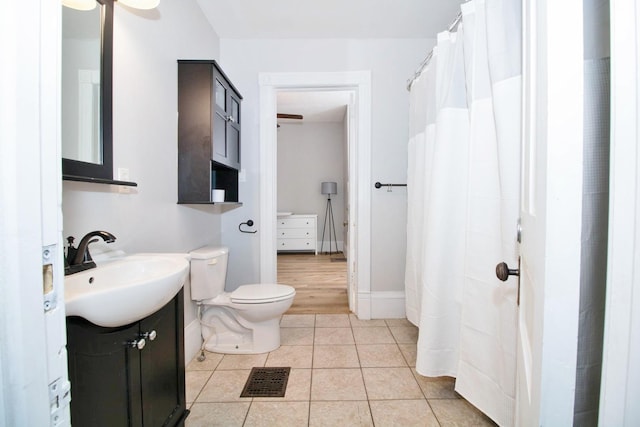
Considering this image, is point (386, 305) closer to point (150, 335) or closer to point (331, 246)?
point (150, 335)

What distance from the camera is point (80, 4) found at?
41.5 inches

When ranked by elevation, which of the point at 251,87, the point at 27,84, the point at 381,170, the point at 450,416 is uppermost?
the point at 251,87

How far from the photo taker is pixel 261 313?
1.90m

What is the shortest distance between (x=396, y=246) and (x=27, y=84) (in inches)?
97.0

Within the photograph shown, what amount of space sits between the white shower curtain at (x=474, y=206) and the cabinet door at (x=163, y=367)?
3.72ft

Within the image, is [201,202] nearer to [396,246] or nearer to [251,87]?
[251,87]

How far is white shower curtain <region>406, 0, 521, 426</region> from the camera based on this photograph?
3.56 feet

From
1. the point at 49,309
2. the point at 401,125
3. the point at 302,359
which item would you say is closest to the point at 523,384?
the point at 49,309

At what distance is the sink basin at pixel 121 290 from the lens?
712 mm

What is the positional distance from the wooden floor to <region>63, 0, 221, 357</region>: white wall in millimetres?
1240

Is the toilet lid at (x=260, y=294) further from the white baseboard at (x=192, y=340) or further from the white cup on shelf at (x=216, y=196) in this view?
the white cup on shelf at (x=216, y=196)

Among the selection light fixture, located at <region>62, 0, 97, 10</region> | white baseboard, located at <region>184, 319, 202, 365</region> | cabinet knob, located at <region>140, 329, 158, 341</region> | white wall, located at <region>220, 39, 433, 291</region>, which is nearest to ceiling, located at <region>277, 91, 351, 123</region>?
white wall, located at <region>220, 39, 433, 291</region>

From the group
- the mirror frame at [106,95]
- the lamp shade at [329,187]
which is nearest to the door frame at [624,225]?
the mirror frame at [106,95]

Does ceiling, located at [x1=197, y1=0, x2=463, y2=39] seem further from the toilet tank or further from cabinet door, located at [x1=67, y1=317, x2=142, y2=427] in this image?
cabinet door, located at [x1=67, y1=317, x2=142, y2=427]
